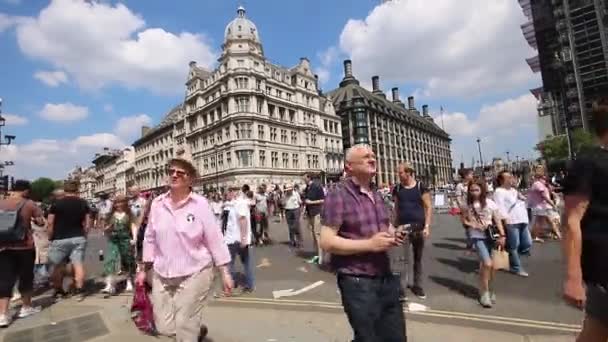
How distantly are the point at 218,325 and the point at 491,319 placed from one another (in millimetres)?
3479

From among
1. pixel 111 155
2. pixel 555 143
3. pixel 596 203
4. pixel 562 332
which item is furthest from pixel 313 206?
pixel 111 155

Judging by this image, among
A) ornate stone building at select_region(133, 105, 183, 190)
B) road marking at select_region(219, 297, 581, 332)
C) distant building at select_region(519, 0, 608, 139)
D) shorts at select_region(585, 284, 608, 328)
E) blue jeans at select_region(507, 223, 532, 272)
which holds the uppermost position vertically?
distant building at select_region(519, 0, 608, 139)

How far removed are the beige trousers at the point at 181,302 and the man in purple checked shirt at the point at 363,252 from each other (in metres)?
1.25

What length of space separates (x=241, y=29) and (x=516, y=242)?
5168 centimetres

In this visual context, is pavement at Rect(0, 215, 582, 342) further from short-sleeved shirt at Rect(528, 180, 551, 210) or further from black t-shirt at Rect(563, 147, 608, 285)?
short-sleeved shirt at Rect(528, 180, 551, 210)

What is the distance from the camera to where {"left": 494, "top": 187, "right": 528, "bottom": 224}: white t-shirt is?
748 cm

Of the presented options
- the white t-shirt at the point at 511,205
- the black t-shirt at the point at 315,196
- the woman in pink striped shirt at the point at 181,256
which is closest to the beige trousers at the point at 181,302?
the woman in pink striped shirt at the point at 181,256

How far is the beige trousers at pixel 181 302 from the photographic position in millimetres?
3062

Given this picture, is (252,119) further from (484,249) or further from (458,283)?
(484,249)

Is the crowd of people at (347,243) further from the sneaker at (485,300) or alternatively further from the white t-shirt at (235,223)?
the white t-shirt at (235,223)

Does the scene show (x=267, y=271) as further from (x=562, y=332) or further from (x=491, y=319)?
(x=562, y=332)

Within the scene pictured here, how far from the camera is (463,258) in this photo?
27.5 ft

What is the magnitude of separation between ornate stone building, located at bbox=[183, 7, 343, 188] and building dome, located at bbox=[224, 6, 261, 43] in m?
0.14

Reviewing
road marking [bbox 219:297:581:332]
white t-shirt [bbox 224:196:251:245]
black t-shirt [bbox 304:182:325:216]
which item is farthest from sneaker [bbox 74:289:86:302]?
black t-shirt [bbox 304:182:325:216]
